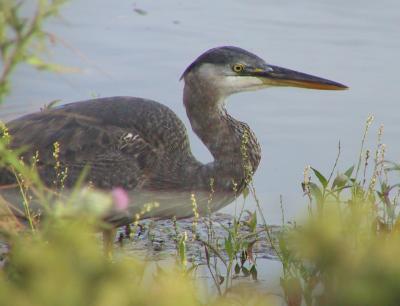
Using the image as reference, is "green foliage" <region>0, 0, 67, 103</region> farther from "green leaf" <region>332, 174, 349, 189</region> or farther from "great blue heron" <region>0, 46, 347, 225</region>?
"great blue heron" <region>0, 46, 347, 225</region>

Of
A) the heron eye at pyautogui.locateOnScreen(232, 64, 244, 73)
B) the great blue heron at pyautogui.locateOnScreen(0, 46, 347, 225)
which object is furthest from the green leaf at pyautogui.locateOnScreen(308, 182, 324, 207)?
the heron eye at pyautogui.locateOnScreen(232, 64, 244, 73)

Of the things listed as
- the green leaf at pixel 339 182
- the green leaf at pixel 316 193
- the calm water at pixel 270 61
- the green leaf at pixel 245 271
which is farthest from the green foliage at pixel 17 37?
the calm water at pixel 270 61

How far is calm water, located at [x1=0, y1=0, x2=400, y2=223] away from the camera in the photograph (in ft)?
21.5

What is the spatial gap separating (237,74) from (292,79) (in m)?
0.32

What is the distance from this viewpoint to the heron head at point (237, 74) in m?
6.10

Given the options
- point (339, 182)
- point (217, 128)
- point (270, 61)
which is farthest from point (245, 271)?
point (270, 61)

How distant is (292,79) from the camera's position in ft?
20.0

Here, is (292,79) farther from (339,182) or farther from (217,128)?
(339,182)

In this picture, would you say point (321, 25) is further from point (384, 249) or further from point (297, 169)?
point (384, 249)

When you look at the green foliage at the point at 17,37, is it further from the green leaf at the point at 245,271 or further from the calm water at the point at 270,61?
the calm water at the point at 270,61

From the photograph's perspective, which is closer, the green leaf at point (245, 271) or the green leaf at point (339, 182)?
the green leaf at point (339, 182)

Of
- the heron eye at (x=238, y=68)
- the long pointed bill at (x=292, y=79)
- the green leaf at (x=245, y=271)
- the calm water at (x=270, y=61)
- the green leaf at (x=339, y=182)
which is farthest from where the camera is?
the calm water at (x=270, y=61)

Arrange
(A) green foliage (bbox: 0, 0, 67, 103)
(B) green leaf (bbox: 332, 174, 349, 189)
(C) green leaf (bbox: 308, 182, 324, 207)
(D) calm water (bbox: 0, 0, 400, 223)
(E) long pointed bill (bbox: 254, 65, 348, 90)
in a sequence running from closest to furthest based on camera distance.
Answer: (A) green foliage (bbox: 0, 0, 67, 103), (C) green leaf (bbox: 308, 182, 324, 207), (B) green leaf (bbox: 332, 174, 349, 189), (E) long pointed bill (bbox: 254, 65, 348, 90), (D) calm water (bbox: 0, 0, 400, 223)

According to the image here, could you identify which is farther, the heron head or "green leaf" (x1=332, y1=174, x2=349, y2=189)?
the heron head
